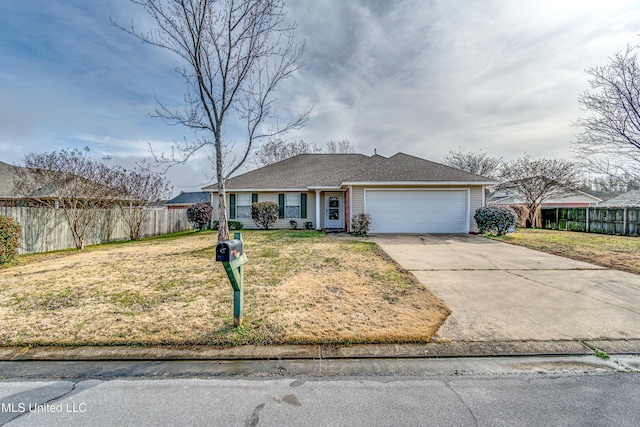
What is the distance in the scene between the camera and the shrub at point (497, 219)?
12086mm

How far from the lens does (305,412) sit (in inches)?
81.7

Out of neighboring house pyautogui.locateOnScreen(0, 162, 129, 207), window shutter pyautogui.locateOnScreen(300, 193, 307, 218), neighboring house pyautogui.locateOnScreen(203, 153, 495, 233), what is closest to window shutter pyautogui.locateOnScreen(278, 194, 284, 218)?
neighboring house pyautogui.locateOnScreen(203, 153, 495, 233)

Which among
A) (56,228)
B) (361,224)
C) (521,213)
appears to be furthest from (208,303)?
(521,213)

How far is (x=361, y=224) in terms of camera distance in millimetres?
12414

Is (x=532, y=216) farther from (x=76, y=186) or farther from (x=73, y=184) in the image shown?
(x=73, y=184)

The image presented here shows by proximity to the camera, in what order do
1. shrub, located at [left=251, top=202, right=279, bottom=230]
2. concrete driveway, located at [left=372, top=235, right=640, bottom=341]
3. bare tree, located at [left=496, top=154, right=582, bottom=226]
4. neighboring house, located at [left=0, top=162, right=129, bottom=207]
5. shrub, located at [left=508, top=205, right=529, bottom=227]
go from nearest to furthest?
concrete driveway, located at [left=372, top=235, right=640, bottom=341]
neighboring house, located at [left=0, top=162, right=129, bottom=207]
shrub, located at [left=251, top=202, right=279, bottom=230]
shrub, located at [left=508, top=205, right=529, bottom=227]
bare tree, located at [left=496, top=154, right=582, bottom=226]

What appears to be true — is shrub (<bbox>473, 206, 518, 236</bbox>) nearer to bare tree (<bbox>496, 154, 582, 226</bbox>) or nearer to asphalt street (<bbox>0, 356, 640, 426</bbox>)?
bare tree (<bbox>496, 154, 582, 226</bbox>)

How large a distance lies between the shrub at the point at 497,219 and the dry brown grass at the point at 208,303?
7623 millimetres

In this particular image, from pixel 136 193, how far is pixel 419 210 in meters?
14.0

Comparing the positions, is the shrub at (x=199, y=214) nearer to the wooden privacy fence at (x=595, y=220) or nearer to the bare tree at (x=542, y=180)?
the bare tree at (x=542, y=180)

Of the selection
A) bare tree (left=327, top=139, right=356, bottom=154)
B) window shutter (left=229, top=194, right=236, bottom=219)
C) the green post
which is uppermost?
bare tree (left=327, top=139, right=356, bottom=154)

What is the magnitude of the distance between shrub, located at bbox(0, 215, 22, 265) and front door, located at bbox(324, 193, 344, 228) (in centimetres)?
1238

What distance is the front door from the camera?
1623 centimetres

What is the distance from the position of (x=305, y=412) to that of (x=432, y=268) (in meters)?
5.38
